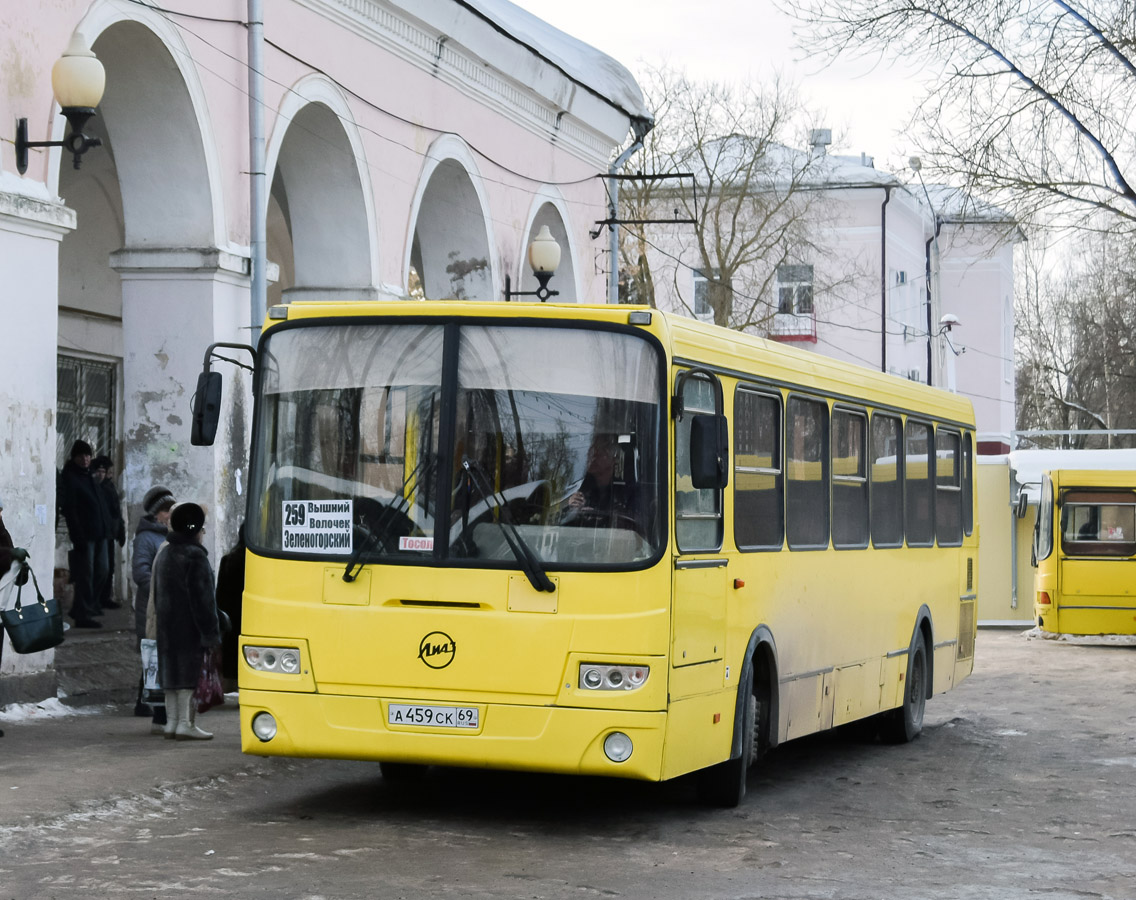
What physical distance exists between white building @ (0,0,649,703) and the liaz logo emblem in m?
4.95

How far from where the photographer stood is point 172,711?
11820mm

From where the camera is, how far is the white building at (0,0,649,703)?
1271 cm

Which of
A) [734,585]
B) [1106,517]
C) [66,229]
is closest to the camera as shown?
[734,585]

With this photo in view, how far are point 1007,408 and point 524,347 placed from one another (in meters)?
52.2

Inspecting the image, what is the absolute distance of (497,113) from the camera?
21.3m

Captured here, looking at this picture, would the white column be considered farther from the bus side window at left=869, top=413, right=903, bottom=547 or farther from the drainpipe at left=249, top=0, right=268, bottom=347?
the bus side window at left=869, top=413, right=903, bottom=547

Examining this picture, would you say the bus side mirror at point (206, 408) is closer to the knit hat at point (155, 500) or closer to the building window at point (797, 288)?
the knit hat at point (155, 500)

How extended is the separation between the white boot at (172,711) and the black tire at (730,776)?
379 cm

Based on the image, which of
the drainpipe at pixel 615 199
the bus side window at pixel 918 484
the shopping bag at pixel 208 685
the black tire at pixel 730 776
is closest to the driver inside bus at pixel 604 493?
the black tire at pixel 730 776

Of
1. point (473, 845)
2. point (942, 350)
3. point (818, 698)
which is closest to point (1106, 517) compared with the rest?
point (818, 698)

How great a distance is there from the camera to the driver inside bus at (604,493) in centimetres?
847

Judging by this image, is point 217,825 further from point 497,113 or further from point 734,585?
point 497,113

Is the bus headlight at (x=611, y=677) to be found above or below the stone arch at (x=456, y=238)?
below

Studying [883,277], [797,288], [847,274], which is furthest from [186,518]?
[883,277]
